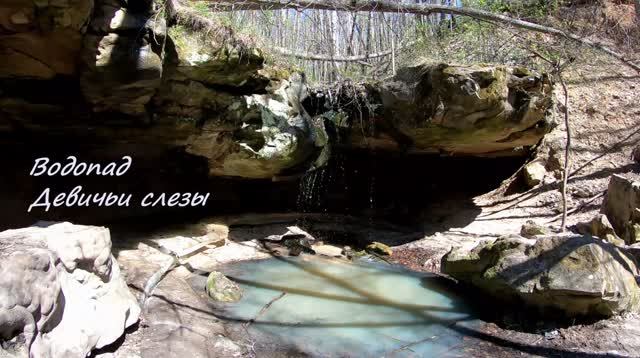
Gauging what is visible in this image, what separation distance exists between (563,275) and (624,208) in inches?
116

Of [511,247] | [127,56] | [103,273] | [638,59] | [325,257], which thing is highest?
[638,59]

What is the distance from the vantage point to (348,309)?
496cm

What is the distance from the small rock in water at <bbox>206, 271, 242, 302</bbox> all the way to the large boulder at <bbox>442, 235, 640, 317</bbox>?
2.54 meters

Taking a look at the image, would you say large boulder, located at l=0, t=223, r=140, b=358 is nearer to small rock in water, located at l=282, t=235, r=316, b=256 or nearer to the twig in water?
the twig in water

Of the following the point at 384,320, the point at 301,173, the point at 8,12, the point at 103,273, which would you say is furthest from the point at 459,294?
the point at 8,12

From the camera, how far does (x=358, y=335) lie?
14.3ft

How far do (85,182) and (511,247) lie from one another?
5.46 metres

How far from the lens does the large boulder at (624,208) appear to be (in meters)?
6.37

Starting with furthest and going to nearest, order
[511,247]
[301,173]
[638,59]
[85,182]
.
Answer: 1. [638,59]
2. [301,173]
3. [85,182]
4. [511,247]

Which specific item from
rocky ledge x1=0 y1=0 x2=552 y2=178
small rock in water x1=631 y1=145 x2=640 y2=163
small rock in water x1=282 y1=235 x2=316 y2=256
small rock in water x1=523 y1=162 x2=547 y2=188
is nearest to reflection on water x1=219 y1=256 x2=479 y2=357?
small rock in water x1=282 y1=235 x2=316 y2=256

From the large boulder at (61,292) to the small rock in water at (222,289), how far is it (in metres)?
1.00

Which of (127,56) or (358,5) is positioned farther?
(358,5)

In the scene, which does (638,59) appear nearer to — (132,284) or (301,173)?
(301,173)

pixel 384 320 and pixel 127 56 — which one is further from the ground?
pixel 127 56
